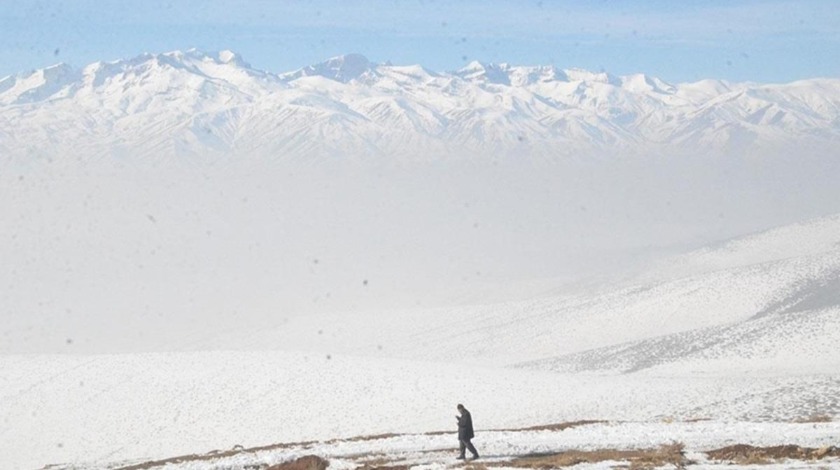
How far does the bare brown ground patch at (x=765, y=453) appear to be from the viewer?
70.9 feet

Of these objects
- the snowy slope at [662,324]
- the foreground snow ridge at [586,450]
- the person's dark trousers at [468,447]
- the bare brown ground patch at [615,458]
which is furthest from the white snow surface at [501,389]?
the person's dark trousers at [468,447]

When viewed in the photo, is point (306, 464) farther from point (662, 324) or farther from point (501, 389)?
point (662, 324)

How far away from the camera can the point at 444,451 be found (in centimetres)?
2644

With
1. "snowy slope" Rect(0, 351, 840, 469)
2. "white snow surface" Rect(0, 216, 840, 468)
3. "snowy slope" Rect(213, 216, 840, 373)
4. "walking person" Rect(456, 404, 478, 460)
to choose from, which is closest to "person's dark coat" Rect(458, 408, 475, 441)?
"walking person" Rect(456, 404, 478, 460)

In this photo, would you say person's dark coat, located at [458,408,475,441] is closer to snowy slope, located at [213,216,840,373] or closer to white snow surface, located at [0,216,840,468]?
white snow surface, located at [0,216,840,468]

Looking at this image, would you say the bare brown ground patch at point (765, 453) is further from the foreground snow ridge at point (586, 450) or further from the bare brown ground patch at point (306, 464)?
the bare brown ground patch at point (306, 464)

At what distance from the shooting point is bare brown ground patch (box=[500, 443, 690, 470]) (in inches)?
854

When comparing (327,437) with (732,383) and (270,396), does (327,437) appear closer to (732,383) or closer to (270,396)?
(270,396)

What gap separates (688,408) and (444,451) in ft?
41.8

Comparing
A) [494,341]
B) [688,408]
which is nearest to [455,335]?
[494,341]

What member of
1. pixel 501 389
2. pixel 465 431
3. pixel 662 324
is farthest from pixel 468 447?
A: pixel 662 324

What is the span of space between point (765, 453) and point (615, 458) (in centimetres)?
368

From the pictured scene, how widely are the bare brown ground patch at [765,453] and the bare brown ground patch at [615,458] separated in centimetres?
103

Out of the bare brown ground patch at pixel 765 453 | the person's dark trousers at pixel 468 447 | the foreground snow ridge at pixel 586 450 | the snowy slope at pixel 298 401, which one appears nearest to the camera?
the bare brown ground patch at pixel 765 453
